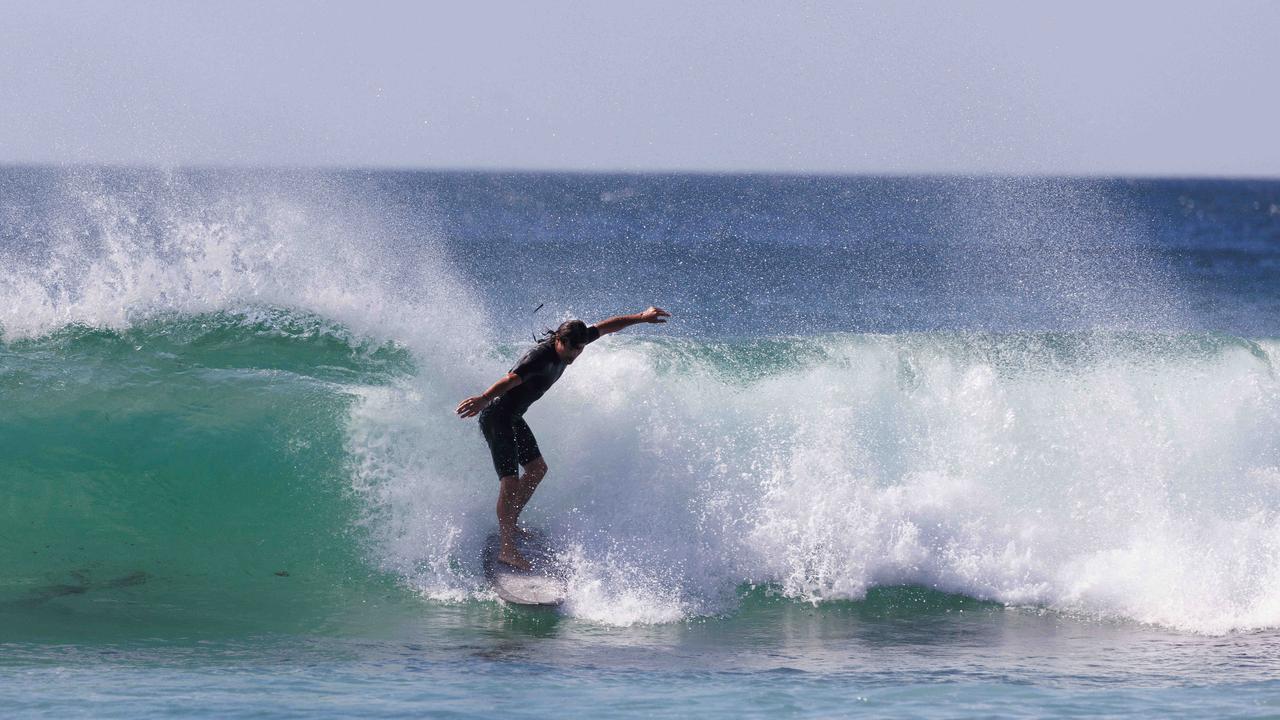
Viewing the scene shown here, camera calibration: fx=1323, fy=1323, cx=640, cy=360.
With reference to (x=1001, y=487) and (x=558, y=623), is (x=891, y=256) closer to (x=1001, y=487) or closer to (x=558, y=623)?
(x=1001, y=487)

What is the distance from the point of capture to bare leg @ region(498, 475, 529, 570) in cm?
796

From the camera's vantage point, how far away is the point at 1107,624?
26.3ft

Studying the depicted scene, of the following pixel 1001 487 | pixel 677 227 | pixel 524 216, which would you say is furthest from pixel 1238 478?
pixel 524 216

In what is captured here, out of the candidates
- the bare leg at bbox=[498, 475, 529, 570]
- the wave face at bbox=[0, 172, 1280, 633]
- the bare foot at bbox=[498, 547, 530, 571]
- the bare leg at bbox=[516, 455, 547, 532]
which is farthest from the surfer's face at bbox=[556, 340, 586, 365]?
the wave face at bbox=[0, 172, 1280, 633]

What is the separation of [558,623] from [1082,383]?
520 cm

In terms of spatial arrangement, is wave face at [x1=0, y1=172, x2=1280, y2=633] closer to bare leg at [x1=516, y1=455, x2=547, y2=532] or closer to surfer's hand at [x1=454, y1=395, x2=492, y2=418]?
bare leg at [x1=516, y1=455, x2=547, y2=532]

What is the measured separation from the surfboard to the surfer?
67 millimetres

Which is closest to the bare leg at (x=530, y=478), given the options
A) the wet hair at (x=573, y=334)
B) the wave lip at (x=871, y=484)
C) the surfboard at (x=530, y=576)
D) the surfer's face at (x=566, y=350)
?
the surfboard at (x=530, y=576)

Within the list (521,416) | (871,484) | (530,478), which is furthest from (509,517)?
(871,484)

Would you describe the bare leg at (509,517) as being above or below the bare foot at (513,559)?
above

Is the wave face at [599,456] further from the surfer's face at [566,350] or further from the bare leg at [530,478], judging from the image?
the surfer's face at [566,350]

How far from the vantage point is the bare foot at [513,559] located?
802 centimetres

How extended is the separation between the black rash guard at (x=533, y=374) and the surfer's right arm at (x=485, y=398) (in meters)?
0.09

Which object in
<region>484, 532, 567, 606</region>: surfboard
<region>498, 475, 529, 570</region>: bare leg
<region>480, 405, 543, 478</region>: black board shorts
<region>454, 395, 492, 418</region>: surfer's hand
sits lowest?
<region>484, 532, 567, 606</region>: surfboard
